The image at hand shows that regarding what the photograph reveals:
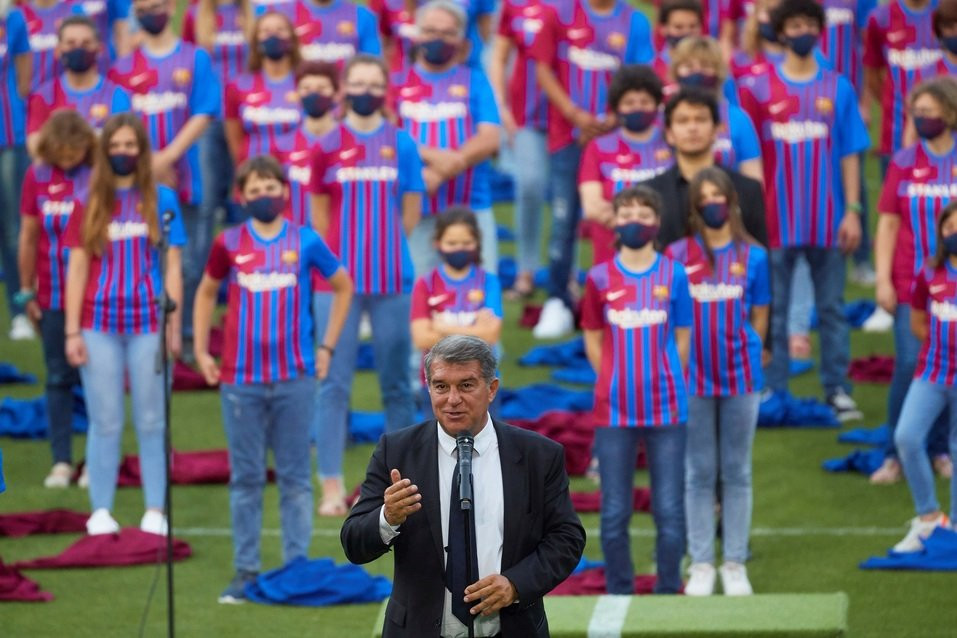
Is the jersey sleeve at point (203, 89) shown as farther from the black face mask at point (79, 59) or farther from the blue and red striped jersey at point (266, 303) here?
the blue and red striped jersey at point (266, 303)

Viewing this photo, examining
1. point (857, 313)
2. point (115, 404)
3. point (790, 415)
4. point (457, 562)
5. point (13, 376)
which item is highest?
point (457, 562)

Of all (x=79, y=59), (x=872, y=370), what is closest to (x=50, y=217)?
(x=79, y=59)

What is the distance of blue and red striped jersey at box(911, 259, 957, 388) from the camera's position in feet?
30.5

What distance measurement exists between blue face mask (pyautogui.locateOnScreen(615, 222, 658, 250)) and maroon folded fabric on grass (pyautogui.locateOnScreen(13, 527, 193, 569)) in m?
2.87

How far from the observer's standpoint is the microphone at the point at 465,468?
555 cm

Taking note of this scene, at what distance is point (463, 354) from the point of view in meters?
5.92

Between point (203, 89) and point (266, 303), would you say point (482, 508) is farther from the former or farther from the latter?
point (203, 89)

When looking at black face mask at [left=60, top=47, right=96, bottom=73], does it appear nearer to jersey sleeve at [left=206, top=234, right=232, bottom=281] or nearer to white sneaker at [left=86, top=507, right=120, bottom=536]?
jersey sleeve at [left=206, top=234, right=232, bottom=281]

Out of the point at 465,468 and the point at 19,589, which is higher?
the point at 465,468

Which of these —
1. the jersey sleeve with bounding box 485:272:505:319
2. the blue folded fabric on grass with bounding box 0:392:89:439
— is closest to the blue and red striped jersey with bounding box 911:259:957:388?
the jersey sleeve with bounding box 485:272:505:319

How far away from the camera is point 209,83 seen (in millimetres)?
12273

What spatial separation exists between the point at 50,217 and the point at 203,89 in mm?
1925

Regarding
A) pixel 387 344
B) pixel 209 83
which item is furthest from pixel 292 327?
pixel 209 83

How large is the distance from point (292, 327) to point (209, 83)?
338 centimetres
